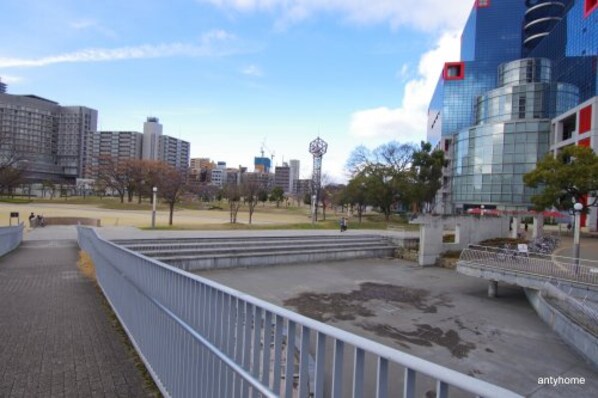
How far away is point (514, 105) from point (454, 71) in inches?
1167

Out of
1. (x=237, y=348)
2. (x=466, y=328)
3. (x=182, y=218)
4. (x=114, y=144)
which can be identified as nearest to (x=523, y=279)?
(x=466, y=328)

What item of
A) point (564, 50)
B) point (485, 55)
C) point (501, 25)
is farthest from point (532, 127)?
point (501, 25)

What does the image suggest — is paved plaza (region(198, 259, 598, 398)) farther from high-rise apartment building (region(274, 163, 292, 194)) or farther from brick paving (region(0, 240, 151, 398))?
high-rise apartment building (region(274, 163, 292, 194))

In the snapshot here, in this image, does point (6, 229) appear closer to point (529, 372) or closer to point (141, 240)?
point (141, 240)

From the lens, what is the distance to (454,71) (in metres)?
83.1

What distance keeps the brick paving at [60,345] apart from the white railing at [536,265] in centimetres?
1488

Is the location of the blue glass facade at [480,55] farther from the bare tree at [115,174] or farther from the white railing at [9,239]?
the white railing at [9,239]

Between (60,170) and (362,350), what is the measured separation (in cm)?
13839

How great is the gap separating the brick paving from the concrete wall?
739 inches

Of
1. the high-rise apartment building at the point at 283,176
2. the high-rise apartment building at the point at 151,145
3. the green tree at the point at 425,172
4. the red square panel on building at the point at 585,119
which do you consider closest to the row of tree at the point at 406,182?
the green tree at the point at 425,172

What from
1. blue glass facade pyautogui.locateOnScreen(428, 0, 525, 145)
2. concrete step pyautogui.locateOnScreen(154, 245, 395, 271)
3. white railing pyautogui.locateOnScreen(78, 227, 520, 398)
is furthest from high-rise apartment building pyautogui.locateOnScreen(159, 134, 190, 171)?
white railing pyautogui.locateOnScreen(78, 227, 520, 398)

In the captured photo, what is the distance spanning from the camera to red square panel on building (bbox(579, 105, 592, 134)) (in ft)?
135

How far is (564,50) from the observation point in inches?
2699

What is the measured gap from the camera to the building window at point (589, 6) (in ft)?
184
